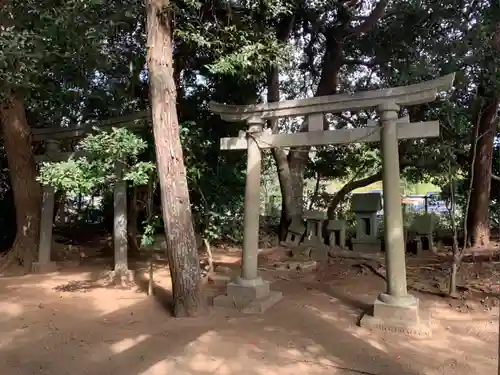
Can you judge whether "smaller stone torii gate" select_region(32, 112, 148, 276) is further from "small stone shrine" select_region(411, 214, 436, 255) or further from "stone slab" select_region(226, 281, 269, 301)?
"small stone shrine" select_region(411, 214, 436, 255)

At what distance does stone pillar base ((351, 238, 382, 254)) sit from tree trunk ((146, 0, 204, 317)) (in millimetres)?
6212

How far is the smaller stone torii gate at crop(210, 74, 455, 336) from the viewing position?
5.70 m

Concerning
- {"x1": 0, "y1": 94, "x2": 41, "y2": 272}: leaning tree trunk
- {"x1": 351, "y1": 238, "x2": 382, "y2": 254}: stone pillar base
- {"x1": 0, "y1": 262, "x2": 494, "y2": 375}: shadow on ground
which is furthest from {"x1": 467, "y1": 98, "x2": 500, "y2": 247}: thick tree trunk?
{"x1": 0, "y1": 94, "x2": 41, "y2": 272}: leaning tree trunk

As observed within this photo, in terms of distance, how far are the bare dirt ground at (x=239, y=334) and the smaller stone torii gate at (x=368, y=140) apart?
0.29m

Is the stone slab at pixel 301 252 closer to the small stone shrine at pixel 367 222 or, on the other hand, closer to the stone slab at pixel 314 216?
the stone slab at pixel 314 216

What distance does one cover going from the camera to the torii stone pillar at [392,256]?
5.66 meters

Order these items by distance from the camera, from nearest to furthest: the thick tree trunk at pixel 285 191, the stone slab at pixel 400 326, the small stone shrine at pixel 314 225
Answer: the stone slab at pixel 400 326, the small stone shrine at pixel 314 225, the thick tree trunk at pixel 285 191

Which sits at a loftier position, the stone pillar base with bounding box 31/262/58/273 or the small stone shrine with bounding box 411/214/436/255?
the small stone shrine with bounding box 411/214/436/255

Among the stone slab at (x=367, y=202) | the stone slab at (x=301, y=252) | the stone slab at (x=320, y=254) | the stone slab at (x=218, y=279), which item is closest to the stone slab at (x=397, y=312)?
the stone slab at (x=218, y=279)

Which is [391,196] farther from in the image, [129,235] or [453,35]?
[129,235]

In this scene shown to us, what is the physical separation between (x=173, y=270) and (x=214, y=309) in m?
1.01

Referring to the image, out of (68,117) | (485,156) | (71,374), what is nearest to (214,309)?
(71,374)

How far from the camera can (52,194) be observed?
9539mm

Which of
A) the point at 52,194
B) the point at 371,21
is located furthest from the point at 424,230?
the point at 52,194
